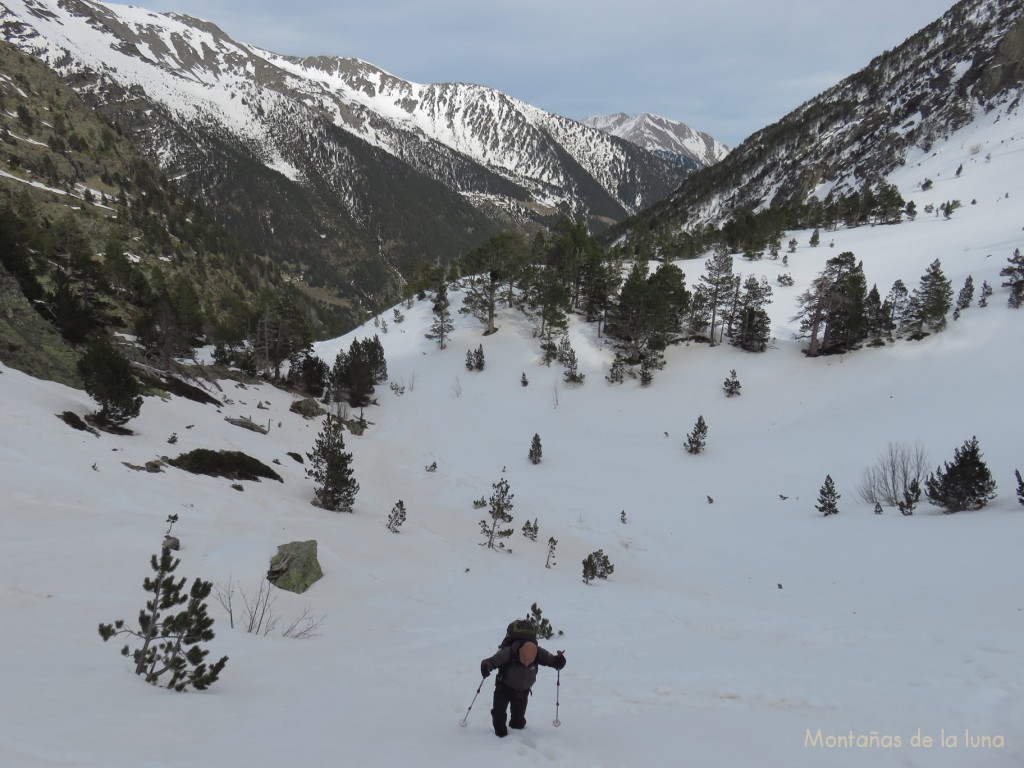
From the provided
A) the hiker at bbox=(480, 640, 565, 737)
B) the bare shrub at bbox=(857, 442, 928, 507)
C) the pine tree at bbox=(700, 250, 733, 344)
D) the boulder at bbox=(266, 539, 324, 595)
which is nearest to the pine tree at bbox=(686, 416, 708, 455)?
the bare shrub at bbox=(857, 442, 928, 507)

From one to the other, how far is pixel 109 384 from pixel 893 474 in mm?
31919

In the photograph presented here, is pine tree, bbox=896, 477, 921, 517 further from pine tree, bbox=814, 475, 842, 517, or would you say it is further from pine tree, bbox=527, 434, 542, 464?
pine tree, bbox=527, 434, 542, 464

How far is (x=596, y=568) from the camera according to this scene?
17969mm

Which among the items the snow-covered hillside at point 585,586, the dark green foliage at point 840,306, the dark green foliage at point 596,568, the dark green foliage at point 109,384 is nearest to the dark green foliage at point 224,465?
the snow-covered hillside at point 585,586

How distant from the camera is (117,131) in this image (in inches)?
5098

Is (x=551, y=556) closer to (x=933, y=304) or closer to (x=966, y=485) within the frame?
(x=966, y=485)

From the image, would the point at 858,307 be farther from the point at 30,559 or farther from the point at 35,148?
the point at 35,148

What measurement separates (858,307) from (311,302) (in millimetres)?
169631

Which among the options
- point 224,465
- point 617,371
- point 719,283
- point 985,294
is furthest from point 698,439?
point 224,465

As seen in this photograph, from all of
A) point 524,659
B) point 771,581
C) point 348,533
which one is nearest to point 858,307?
point 771,581

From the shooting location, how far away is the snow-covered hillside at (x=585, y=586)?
529cm

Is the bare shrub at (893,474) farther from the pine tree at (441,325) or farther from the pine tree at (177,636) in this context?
the pine tree at (441,325)

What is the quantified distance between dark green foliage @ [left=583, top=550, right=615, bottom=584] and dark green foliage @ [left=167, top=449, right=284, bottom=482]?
45.6 feet

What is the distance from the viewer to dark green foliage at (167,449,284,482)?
720 inches
